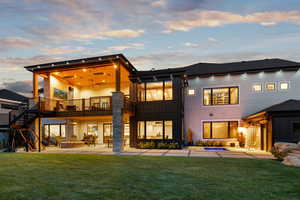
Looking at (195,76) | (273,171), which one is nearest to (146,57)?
(195,76)

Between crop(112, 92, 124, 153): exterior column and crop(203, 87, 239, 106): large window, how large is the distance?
737 centimetres

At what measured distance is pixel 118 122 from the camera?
11.4 meters

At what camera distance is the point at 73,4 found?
11469mm

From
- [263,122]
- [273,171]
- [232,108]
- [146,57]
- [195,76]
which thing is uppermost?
[146,57]

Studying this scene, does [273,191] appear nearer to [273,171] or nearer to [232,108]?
[273,171]

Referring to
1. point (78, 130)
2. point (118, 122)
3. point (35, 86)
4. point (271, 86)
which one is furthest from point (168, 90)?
point (35, 86)

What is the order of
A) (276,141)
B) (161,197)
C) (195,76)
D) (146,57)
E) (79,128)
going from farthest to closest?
(146,57), (79,128), (195,76), (276,141), (161,197)

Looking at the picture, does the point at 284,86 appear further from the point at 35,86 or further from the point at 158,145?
the point at 35,86

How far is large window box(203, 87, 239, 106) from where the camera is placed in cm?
1451

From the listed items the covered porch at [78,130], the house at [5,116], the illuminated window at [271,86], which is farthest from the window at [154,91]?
the house at [5,116]

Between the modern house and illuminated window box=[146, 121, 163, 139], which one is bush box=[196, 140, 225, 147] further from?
illuminated window box=[146, 121, 163, 139]

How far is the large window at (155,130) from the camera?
13.1 m

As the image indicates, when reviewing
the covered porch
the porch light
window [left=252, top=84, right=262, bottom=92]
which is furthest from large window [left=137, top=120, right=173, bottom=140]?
window [left=252, top=84, right=262, bottom=92]

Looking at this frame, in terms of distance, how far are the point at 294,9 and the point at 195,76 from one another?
25.9ft
